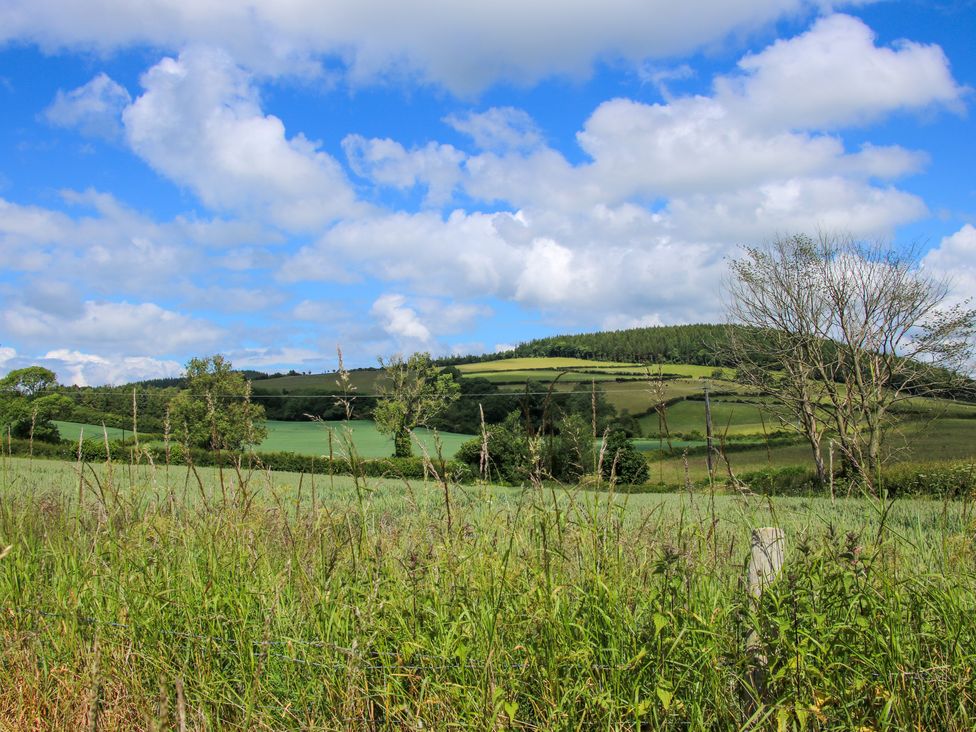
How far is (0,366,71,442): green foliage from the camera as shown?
26469 mm

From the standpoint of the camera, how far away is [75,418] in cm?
2845

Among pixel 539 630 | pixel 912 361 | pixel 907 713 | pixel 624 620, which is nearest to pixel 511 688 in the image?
pixel 539 630

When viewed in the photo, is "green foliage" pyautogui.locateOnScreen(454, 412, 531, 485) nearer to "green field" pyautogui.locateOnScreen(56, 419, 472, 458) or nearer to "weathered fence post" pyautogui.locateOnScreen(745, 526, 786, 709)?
"weathered fence post" pyautogui.locateOnScreen(745, 526, 786, 709)

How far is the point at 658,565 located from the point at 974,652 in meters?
1.02

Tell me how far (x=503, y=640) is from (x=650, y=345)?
123 feet

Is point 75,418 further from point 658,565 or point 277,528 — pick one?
point 658,565

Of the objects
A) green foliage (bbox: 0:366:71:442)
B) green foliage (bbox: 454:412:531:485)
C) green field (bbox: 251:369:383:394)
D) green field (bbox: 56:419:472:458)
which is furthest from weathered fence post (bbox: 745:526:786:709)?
green field (bbox: 251:369:383:394)

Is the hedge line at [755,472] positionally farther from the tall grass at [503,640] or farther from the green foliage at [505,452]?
the tall grass at [503,640]

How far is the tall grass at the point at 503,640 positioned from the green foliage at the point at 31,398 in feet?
88.3

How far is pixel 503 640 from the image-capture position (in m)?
2.40

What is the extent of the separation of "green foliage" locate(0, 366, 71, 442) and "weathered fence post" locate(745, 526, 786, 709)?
1129 inches

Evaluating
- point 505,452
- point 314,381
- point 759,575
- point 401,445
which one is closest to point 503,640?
point 759,575

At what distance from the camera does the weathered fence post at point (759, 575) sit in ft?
7.06

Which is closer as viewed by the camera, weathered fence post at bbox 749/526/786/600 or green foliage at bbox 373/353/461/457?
weathered fence post at bbox 749/526/786/600
